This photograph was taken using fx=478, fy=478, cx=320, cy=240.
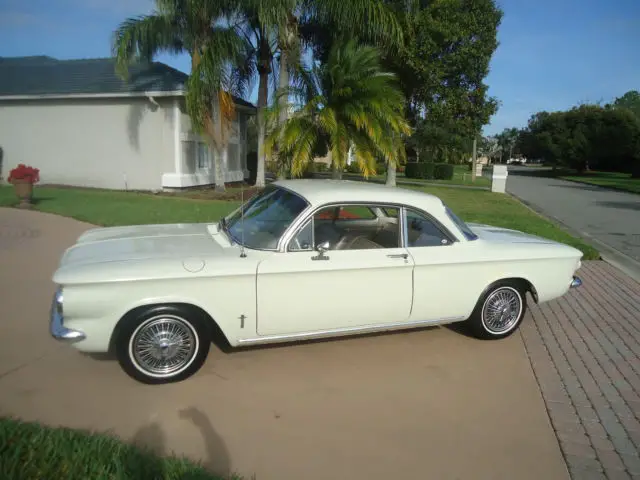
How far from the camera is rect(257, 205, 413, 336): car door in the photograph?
367 cm

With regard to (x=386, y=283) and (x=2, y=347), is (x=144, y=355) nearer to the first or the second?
(x=2, y=347)

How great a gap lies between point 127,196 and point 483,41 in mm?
17059

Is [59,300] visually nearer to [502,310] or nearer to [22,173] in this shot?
[502,310]

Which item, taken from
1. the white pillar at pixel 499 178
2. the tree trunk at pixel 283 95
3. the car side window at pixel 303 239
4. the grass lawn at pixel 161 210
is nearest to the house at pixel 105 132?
the grass lawn at pixel 161 210

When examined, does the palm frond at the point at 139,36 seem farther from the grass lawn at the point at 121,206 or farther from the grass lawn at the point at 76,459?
the grass lawn at the point at 76,459

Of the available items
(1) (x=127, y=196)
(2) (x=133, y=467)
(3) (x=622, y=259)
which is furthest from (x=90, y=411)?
(1) (x=127, y=196)

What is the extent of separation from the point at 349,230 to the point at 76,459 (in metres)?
2.91

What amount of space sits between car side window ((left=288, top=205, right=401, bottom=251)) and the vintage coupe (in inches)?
0.5

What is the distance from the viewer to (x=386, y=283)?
398 cm

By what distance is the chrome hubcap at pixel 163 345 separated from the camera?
3453 millimetres

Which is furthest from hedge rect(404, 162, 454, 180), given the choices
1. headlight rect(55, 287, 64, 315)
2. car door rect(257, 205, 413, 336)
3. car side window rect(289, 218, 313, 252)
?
headlight rect(55, 287, 64, 315)

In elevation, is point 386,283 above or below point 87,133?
below

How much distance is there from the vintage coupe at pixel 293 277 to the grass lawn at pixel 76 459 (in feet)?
2.29

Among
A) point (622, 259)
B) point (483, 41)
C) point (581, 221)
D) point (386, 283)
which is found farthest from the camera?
point (483, 41)
